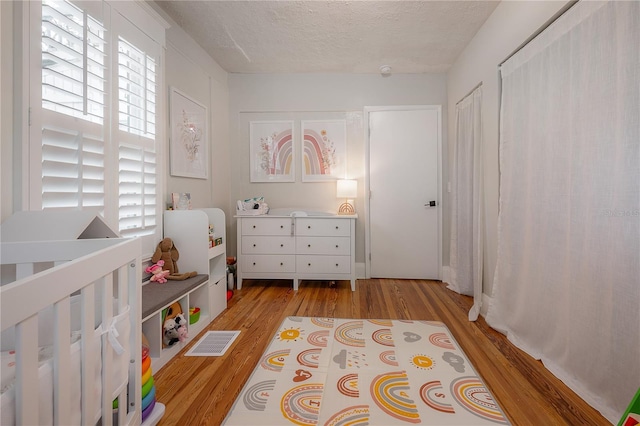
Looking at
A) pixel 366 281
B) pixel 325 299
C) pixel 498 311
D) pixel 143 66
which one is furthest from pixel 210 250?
pixel 498 311

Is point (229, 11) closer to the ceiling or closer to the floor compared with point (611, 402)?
closer to the ceiling

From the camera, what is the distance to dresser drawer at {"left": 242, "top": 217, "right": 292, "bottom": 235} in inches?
125

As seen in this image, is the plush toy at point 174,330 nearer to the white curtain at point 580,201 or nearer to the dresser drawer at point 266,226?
the dresser drawer at point 266,226

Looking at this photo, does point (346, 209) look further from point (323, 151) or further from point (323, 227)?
point (323, 151)

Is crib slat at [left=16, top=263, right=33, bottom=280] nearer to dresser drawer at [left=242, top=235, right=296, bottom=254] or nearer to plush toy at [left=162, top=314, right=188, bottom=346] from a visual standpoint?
A: plush toy at [left=162, top=314, right=188, bottom=346]

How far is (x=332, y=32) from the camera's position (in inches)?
105

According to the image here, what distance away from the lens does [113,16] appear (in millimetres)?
1781

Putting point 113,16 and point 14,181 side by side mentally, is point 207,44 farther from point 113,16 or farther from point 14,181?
point 14,181

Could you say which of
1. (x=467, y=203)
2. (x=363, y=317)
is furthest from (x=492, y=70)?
(x=363, y=317)

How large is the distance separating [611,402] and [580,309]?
1.29ft

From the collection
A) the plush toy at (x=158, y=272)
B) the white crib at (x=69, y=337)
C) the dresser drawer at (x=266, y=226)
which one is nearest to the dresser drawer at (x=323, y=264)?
the dresser drawer at (x=266, y=226)

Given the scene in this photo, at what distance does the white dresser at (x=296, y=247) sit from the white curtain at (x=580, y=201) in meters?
1.55

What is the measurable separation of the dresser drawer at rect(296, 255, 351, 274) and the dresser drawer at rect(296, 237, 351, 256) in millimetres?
56

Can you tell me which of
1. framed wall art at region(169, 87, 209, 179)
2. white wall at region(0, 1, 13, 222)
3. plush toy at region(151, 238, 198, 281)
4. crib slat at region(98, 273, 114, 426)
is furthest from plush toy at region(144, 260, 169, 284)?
crib slat at region(98, 273, 114, 426)
